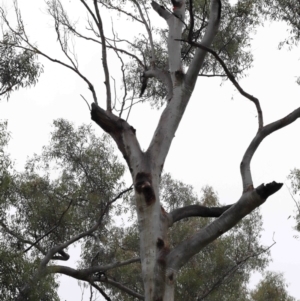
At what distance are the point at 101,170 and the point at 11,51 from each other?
279 centimetres

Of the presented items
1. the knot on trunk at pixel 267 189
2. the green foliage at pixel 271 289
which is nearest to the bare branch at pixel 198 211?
the knot on trunk at pixel 267 189

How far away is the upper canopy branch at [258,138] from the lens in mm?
3984

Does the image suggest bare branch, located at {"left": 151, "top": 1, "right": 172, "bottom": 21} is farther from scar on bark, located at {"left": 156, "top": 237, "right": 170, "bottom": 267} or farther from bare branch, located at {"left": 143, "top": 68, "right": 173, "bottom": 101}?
scar on bark, located at {"left": 156, "top": 237, "right": 170, "bottom": 267}

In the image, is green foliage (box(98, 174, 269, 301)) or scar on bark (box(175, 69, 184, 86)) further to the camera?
green foliage (box(98, 174, 269, 301))

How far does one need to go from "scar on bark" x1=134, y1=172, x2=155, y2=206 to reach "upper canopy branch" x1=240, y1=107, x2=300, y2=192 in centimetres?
64

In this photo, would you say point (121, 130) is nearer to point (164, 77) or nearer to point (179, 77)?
point (179, 77)

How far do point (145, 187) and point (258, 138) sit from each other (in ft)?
2.69

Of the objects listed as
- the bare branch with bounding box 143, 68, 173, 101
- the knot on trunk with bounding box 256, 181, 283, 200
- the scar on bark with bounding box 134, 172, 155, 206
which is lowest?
the knot on trunk with bounding box 256, 181, 283, 200

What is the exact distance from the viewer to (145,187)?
420 centimetres

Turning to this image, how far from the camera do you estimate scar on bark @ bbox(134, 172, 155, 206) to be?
4207mm

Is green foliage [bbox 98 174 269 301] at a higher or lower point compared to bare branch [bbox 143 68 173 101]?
higher

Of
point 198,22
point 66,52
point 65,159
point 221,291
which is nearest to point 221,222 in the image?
point 66,52

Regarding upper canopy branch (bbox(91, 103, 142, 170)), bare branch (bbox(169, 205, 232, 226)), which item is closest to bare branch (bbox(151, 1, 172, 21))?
upper canopy branch (bbox(91, 103, 142, 170))

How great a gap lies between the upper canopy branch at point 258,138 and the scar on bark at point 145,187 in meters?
0.64
